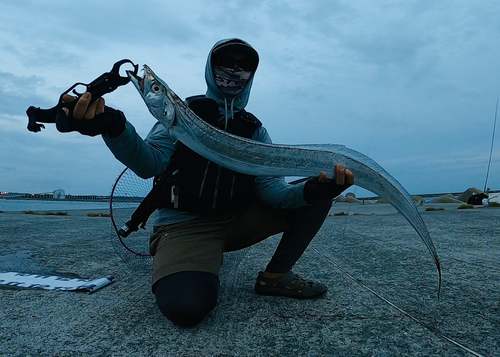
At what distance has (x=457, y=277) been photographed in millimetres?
3008

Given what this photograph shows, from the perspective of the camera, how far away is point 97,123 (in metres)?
2.02

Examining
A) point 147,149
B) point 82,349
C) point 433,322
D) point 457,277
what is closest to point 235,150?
point 147,149

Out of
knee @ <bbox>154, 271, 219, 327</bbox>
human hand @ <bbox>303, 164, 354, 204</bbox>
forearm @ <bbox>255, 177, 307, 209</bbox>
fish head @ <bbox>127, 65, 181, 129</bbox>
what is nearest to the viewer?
knee @ <bbox>154, 271, 219, 327</bbox>

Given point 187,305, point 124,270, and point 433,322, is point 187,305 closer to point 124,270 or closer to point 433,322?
point 433,322

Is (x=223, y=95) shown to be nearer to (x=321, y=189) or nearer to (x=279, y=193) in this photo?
(x=279, y=193)

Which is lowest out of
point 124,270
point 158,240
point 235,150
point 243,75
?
point 124,270

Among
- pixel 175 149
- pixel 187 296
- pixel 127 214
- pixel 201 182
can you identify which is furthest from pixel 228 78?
pixel 187 296

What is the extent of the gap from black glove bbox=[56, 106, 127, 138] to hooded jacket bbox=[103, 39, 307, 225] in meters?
0.05

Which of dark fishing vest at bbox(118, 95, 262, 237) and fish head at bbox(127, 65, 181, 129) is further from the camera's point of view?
dark fishing vest at bbox(118, 95, 262, 237)

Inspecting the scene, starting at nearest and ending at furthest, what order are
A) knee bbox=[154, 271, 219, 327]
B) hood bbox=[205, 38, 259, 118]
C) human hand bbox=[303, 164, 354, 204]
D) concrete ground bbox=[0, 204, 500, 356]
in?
concrete ground bbox=[0, 204, 500, 356] < knee bbox=[154, 271, 219, 327] < human hand bbox=[303, 164, 354, 204] < hood bbox=[205, 38, 259, 118]

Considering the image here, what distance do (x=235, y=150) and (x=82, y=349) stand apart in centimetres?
134

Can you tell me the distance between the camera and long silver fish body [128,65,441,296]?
2109 millimetres

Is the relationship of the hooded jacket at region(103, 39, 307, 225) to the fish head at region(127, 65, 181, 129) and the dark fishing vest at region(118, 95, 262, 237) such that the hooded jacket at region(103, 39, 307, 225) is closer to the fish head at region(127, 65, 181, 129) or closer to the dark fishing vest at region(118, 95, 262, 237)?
the dark fishing vest at region(118, 95, 262, 237)

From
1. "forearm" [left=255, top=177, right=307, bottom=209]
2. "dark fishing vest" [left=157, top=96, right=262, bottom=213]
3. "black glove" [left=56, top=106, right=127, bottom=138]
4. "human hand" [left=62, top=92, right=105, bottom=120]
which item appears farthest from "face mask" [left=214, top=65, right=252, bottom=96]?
"human hand" [left=62, top=92, right=105, bottom=120]
